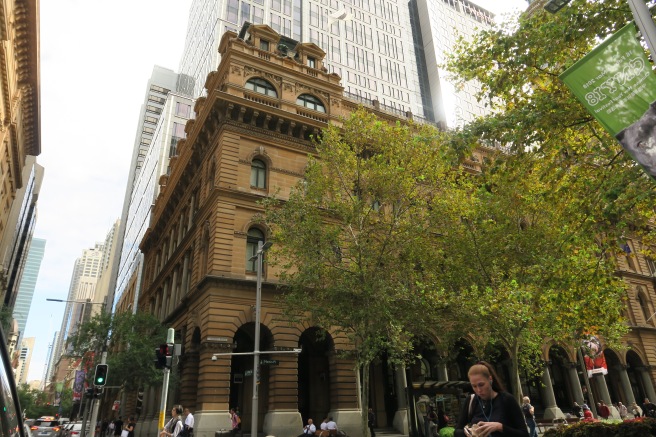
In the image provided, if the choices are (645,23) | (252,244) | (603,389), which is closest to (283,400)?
(252,244)

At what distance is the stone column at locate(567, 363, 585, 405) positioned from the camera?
32.5 metres

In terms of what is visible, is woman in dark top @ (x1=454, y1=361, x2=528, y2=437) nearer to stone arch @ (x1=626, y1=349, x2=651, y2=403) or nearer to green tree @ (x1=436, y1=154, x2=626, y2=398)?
green tree @ (x1=436, y1=154, x2=626, y2=398)

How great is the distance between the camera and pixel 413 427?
19328mm

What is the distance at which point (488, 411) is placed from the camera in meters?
4.00

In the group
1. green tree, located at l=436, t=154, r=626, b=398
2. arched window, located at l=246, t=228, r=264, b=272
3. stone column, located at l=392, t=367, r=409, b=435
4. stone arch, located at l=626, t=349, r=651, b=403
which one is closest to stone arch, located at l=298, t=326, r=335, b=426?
stone column, located at l=392, t=367, r=409, b=435

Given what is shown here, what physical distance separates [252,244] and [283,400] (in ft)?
29.6

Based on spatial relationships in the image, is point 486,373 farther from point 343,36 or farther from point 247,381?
point 343,36

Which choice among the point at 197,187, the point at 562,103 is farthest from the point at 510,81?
the point at 197,187

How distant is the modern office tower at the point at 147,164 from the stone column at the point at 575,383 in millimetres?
46631

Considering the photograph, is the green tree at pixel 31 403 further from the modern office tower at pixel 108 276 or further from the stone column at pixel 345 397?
the stone column at pixel 345 397

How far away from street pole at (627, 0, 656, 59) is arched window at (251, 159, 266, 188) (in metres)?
22.9

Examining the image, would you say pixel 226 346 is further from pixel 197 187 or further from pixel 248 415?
pixel 197 187

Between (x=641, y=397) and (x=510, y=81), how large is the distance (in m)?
36.7

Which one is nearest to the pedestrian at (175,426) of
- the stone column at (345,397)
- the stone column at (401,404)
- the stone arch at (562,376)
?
the stone column at (345,397)
